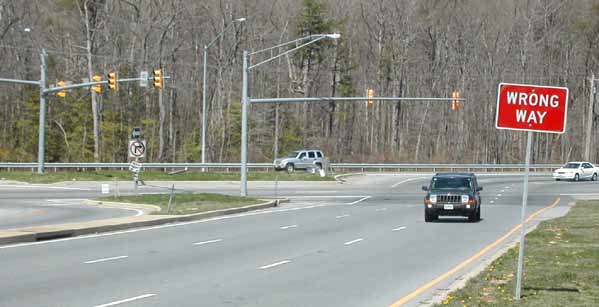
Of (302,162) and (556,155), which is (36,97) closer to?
(302,162)

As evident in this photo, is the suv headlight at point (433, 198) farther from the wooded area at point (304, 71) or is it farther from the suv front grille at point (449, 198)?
the wooded area at point (304, 71)

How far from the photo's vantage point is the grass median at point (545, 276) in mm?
12797

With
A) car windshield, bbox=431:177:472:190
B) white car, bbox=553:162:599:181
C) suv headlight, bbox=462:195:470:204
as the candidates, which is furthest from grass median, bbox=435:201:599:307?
white car, bbox=553:162:599:181

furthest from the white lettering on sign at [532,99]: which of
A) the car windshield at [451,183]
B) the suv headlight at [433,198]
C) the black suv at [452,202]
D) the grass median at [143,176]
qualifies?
the grass median at [143,176]

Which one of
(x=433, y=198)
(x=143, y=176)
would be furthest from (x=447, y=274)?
(x=143, y=176)

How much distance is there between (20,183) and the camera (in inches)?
2101

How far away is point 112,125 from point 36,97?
683 centimetres

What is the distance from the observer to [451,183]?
32781mm

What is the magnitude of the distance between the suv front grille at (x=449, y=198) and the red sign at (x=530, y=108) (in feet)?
62.4

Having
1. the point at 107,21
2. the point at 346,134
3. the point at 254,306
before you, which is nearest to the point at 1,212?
the point at 254,306

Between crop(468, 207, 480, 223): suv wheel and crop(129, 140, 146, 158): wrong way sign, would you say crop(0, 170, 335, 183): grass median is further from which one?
crop(468, 207, 480, 223): suv wheel

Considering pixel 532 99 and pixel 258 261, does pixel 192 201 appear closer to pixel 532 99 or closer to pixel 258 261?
pixel 258 261

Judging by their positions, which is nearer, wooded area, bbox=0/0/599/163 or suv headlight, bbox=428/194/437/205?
suv headlight, bbox=428/194/437/205

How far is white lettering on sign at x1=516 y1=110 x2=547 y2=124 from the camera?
12.6 meters
